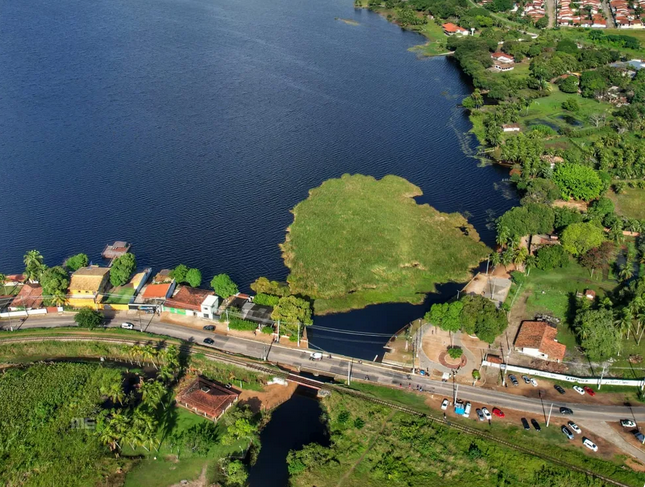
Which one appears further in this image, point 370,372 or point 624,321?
point 624,321

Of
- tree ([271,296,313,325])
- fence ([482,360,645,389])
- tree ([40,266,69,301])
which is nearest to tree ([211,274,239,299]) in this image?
tree ([271,296,313,325])

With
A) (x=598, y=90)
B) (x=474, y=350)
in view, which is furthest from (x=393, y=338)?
(x=598, y=90)

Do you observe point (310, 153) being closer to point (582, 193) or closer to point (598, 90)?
point (582, 193)

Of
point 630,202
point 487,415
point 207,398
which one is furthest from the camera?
point 630,202

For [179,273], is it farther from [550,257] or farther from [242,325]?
[550,257]

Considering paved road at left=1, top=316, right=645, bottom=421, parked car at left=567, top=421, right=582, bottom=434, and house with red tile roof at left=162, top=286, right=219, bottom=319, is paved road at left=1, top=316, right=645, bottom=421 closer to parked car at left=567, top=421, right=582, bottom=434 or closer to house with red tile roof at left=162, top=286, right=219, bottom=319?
parked car at left=567, top=421, right=582, bottom=434

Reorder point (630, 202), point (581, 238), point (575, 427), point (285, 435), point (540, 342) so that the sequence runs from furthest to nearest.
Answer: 1. point (630, 202)
2. point (581, 238)
3. point (540, 342)
4. point (285, 435)
5. point (575, 427)

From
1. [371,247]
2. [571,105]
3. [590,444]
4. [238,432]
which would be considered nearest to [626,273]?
[590,444]
